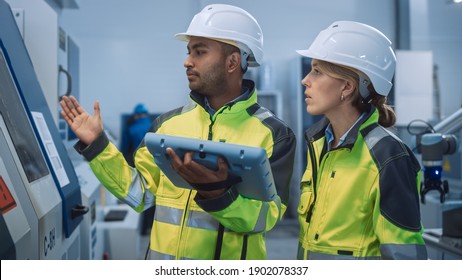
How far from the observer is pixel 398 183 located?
110 cm

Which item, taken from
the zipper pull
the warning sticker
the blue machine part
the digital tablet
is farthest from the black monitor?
the zipper pull

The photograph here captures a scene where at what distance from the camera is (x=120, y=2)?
529cm

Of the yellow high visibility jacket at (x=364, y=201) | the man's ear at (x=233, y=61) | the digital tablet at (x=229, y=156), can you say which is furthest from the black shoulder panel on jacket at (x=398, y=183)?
the man's ear at (x=233, y=61)

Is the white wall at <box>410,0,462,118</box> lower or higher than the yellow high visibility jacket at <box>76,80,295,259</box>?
higher

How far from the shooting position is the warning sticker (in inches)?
31.9

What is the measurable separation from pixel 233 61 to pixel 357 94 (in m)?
0.37

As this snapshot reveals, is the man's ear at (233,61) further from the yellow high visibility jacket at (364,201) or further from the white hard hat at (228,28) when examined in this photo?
the yellow high visibility jacket at (364,201)

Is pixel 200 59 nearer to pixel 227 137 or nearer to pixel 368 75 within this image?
pixel 227 137

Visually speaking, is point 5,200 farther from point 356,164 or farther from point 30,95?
point 356,164

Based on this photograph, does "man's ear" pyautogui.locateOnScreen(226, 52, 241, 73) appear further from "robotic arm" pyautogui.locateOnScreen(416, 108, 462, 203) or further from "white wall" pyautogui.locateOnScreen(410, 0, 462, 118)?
"white wall" pyautogui.locateOnScreen(410, 0, 462, 118)

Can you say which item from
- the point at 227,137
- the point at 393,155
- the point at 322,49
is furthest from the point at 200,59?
the point at 393,155

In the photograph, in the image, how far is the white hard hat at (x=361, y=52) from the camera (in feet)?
4.11

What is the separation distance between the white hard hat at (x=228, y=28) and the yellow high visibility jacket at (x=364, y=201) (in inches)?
14.6

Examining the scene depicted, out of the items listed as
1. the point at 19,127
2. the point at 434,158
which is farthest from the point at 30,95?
the point at 434,158
